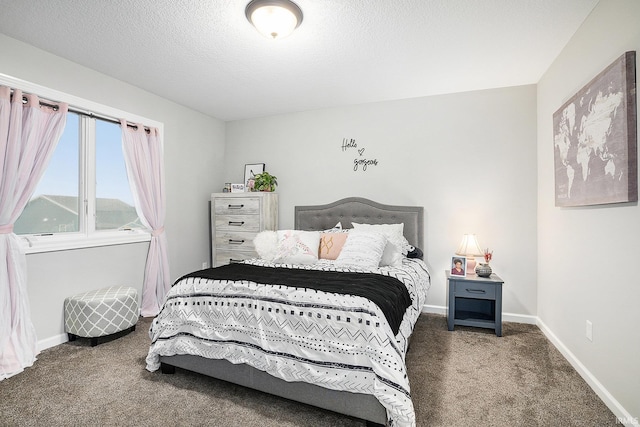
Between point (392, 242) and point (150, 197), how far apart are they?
9.05 feet

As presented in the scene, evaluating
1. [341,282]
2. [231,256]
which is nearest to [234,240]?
[231,256]

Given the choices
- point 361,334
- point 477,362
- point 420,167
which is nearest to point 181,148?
point 420,167

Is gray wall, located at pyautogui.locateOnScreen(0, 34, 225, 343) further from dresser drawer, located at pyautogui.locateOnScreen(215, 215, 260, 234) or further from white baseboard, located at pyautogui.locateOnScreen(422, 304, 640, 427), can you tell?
white baseboard, located at pyautogui.locateOnScreen(422, 304, 640, 427)

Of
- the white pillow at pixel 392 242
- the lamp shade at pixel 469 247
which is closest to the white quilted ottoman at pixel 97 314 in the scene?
the white pillow at pixel 392 242

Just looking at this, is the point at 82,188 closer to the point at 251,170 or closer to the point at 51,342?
the point at 51,342

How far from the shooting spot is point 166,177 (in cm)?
404

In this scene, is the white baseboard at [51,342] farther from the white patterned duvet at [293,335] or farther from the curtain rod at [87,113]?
the curtain rod at [87,113]

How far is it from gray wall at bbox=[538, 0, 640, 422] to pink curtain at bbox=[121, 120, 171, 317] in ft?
13.2

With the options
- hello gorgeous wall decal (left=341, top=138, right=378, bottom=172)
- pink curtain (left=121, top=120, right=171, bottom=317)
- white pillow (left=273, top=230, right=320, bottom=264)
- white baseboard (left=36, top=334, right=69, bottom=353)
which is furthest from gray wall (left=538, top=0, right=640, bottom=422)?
white baseboard (left=36, top=334, right=69, bottom=353)

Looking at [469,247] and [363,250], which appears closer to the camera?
[363,250]

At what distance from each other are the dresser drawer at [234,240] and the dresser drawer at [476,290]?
2551mm

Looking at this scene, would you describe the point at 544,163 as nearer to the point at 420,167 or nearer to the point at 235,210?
the point at 420,167

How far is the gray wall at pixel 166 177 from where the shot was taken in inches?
108

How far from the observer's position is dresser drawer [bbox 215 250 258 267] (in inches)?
169
